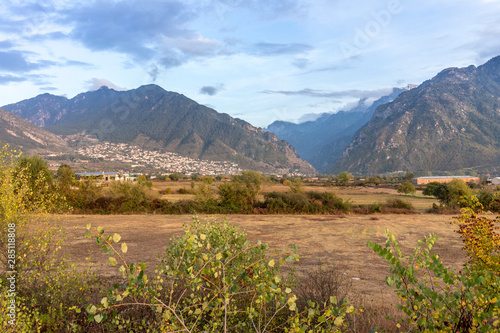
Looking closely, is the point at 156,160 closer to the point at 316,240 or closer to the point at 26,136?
the point at 26,136

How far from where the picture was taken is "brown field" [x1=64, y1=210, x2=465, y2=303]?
10.8 metres

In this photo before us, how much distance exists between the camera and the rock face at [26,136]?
428ft

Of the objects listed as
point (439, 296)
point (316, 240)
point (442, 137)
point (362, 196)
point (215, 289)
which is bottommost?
point (362, 196)

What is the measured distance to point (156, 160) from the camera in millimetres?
176250

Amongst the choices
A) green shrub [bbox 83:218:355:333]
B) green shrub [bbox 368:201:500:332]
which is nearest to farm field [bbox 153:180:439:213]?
green shrub [bbox 83:218:355:333]

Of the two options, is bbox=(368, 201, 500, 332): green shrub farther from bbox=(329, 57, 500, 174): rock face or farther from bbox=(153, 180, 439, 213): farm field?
bbox=(329, 57, 500, 174): rock face

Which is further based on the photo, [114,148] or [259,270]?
[114,148]

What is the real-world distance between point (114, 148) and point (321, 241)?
18233 cm

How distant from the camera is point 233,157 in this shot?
189125mm

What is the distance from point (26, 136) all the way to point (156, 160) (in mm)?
59434

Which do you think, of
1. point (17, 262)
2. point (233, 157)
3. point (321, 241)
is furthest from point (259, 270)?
point (233, 157)

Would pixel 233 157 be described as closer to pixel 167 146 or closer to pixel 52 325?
pixel 167 146

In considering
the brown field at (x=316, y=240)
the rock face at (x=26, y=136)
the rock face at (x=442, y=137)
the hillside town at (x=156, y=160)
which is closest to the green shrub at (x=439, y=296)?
the brown field at (x=316, y=240)

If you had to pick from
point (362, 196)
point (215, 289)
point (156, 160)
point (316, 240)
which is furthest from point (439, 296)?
point (156, 160)
